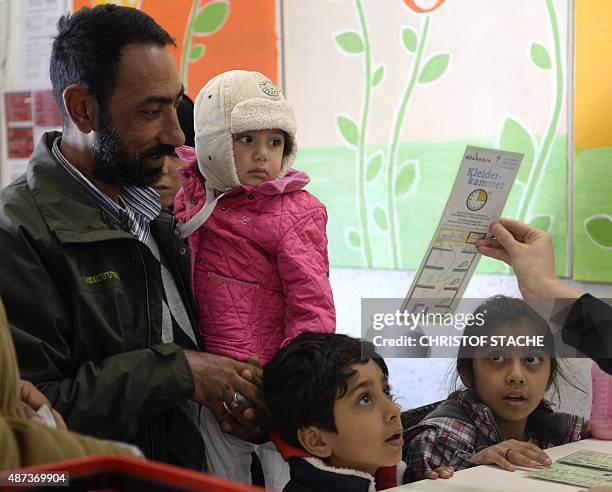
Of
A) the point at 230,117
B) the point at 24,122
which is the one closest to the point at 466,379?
the point at 230,117

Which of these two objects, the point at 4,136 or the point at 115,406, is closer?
the point at 115,406

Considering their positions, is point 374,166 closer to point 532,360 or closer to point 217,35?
point 217,35

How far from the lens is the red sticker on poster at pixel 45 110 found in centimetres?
479

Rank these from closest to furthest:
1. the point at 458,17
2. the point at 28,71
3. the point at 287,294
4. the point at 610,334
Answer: the point at 610,334, the point at 287,294, the point at 458,17, the point at 28,71

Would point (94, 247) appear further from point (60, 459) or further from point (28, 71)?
point (28, 71)

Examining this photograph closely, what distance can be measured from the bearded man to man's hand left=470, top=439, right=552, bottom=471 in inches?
22.4

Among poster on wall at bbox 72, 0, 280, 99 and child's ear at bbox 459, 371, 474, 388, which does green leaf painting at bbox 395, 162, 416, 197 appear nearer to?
poster on wall at bbox 72, 0, 280, 99

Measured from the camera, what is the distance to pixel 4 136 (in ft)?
16.2

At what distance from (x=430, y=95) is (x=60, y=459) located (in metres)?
2.95

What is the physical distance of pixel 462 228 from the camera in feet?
7.30

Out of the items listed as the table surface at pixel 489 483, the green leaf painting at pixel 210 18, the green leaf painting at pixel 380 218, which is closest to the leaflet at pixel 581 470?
the table surface at pixel 489 483

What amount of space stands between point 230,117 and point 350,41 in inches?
66.1

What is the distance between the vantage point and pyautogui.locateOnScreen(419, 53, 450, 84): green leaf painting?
3.53 m

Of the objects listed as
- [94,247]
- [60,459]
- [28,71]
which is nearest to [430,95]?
[94,247]
